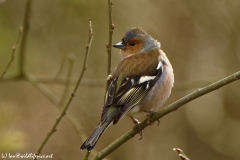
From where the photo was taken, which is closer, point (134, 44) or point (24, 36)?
point (24, 36)

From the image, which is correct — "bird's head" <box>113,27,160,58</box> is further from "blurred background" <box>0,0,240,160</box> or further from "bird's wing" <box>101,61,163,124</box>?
"blurred background" <box>0,0,240,160</box>

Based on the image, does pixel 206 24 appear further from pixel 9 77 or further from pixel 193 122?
pixel 9 77

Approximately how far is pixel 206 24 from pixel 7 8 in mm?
3992

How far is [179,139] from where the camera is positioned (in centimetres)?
807

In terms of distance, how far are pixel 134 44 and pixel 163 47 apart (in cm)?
273

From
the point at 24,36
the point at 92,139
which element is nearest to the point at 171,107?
the point at 92,139

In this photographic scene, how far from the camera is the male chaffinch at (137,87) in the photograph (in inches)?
172

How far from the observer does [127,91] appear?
460cm

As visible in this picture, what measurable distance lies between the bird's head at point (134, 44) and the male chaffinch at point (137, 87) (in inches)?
9.3

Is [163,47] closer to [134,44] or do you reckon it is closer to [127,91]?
[134,44]

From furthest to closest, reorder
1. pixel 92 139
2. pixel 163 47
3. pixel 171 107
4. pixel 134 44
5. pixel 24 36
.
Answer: pixel 163 47 → pixel 134 44 → pixel 24 36 → pixel 92 139 → pixel 171 107

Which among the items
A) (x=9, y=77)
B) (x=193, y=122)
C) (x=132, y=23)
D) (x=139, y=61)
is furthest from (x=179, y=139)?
(x=9, y=77)

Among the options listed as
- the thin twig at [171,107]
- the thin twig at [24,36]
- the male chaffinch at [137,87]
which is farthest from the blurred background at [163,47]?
the thin twig at [171,107]

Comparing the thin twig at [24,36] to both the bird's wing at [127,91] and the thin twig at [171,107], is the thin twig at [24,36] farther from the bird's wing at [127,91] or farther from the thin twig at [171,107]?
the thin twig at [171,107]
